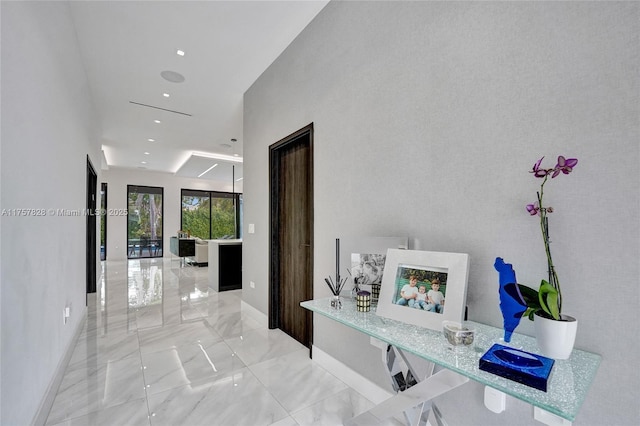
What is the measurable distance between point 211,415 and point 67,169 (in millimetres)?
2436

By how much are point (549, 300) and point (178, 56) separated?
385cm

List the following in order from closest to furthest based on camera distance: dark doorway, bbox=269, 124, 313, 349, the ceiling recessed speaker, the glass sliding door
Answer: dark doorway, bbox=269, 124, 313, 349, the ceiling recessed speaker, the glass sliding door

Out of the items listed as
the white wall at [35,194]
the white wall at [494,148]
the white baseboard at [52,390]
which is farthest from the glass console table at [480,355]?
the white baseboard at [52,390]

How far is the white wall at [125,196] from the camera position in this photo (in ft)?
32.7

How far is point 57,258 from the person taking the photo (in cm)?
231

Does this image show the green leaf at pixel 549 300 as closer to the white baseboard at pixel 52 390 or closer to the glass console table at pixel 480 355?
the glass console table at pixel 480 355

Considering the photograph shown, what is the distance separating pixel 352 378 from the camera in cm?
221

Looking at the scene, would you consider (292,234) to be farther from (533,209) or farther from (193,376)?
(533,209)

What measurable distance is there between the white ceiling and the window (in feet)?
18.3

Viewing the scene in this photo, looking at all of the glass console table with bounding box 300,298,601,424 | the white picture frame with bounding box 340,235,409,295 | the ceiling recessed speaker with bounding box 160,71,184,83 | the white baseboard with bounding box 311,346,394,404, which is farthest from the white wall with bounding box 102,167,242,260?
the glass console table with bounding box 300,298,601,424

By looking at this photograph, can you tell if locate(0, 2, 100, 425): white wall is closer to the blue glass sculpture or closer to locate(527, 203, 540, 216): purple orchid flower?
the blue glass sculpture

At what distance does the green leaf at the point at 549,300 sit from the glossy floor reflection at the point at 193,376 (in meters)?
1.41

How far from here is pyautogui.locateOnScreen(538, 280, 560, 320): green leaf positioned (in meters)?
1.03

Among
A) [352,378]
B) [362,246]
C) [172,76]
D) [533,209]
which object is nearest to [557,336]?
[533,209]
